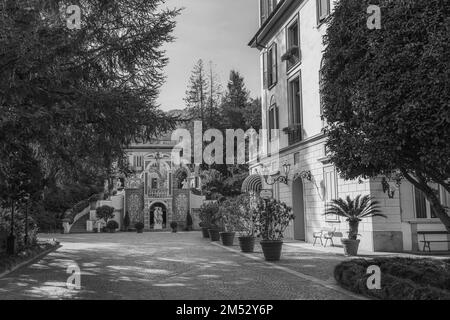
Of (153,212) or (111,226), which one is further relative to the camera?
(153,212)

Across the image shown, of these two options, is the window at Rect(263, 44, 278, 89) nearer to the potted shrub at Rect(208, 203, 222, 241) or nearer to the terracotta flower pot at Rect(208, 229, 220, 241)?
the potted shrub at Rect(208, 203, 222, 241)

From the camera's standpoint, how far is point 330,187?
1862 centimetres

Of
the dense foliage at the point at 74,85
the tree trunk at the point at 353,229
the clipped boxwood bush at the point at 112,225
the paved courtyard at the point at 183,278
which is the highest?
the dense foliage at the point at 74,85

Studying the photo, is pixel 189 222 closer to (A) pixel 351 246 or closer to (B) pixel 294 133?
(B) pixel 294 133

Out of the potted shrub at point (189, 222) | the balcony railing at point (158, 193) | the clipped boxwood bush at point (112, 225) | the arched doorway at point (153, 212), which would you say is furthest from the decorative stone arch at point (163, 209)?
the clipped boxwood bush at point (112, 225)

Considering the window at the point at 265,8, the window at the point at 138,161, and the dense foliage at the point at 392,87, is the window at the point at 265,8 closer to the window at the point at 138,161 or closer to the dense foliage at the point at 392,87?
the dense foliage at the point at 392,87

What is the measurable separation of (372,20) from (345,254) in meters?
8.40

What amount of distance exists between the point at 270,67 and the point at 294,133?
572 cm

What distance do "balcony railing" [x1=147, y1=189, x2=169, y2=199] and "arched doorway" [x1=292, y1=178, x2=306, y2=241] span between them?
22.9 metres

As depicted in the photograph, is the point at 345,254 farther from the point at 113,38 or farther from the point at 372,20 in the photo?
the point at 113,38

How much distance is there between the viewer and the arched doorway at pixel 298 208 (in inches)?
906

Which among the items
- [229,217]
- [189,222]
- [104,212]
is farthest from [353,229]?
[104,212]

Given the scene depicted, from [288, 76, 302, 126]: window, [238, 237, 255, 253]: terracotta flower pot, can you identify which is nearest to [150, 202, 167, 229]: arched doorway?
[288, 76, 302, 126]: window

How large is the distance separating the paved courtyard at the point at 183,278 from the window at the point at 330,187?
315 cm
